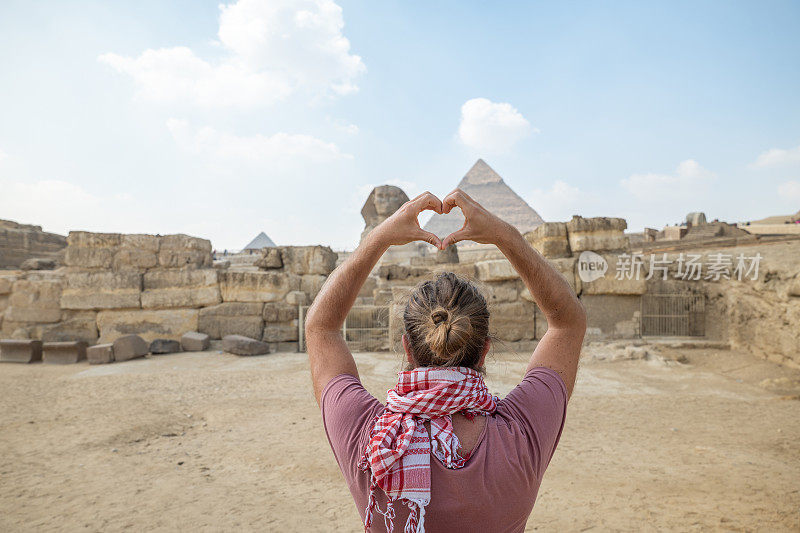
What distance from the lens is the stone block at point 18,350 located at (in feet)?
25.2

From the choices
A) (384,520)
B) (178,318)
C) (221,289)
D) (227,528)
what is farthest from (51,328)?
(384,520)

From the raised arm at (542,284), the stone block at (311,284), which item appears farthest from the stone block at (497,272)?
the raised arm at (542,284)

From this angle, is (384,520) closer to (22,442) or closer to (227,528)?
(227,528)

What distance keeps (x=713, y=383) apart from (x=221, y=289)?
8.69m

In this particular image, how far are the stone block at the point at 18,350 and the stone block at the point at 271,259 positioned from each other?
13.6 ft

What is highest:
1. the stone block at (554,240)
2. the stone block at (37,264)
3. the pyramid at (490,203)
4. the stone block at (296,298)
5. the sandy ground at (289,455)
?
the pyramid at (490,203)

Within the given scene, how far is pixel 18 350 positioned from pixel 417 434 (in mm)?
9455

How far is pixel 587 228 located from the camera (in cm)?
923

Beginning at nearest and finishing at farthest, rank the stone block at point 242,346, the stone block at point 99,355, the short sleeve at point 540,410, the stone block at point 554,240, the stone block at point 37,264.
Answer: the short sleeve at point 540,410, the stone block at point 99,355, the stone block at point 242,346, the stone block at point 554,240, the stone block at point 37,264

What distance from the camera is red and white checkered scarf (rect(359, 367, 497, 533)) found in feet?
3.26

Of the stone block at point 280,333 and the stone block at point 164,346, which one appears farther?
the stone block at point 280,333

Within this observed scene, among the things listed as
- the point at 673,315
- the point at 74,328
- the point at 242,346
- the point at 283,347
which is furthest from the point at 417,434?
the point at 74,328

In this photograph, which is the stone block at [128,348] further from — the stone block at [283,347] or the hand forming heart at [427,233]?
the hand forming heart at [427,233]

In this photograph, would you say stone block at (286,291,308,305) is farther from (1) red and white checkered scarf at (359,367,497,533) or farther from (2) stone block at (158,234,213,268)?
(1) red and white checkered scarf at (359,367,497,533)
